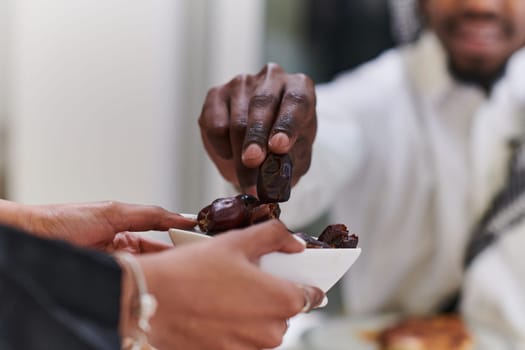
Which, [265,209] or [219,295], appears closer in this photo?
[219,295]

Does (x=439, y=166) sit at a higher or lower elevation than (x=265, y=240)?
lower

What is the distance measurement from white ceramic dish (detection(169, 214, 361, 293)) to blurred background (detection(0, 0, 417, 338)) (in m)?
1.13

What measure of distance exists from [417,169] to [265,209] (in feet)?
3.33

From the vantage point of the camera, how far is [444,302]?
1.50 meters

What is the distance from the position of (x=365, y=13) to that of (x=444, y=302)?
2.63 ft

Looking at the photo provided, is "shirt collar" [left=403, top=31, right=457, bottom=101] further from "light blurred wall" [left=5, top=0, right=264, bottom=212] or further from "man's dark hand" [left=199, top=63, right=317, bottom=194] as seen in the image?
"man's dark hand" [left=199, top=63, right=317, bottom=194]

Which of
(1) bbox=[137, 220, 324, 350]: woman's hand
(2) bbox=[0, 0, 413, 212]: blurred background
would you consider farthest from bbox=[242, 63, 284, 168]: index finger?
(2) bbox=[0, 0, 413, 212]: blurred background

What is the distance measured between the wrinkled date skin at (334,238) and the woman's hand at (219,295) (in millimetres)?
76

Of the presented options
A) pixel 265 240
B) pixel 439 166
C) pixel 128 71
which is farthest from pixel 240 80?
pixel 128 71

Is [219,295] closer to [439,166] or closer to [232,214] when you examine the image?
[232,214]

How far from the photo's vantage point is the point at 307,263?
54 centimetres

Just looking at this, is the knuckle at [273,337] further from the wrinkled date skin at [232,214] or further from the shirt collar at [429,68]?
the shirt collar at [429,68]

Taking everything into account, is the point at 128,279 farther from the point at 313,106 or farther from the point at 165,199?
the point at 165,199

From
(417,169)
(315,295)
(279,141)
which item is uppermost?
(279,141)
